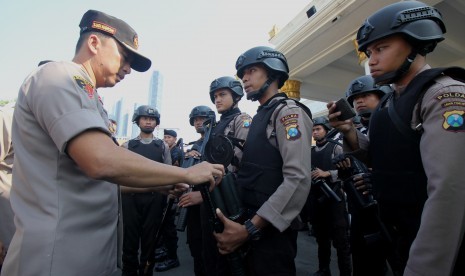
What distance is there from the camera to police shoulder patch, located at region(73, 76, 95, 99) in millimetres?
1154

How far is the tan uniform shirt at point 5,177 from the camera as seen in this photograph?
194cm

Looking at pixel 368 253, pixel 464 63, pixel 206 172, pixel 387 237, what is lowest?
pixel 368 253

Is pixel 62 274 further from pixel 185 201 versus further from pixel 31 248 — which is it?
pixel 185 201

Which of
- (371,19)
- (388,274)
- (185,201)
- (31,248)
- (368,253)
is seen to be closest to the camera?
(31,248)

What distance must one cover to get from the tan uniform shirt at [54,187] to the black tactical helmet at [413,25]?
→ 161cm

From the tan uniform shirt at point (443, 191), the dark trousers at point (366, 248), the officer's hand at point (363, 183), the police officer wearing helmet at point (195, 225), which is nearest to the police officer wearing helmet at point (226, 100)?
the police officer wearing helmet at point (195, 225)

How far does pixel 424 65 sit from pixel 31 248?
216 cm

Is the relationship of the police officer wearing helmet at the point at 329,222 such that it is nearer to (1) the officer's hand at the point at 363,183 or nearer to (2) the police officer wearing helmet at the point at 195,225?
(1) the officer's hand at the point at 363,183

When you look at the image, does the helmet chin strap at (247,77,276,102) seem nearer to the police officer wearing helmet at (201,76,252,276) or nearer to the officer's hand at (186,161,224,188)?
the police officer wearing helmet at (201,76,252,276)

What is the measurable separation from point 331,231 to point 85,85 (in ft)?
12.2

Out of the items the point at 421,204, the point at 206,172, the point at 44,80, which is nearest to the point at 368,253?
the point at 421,204

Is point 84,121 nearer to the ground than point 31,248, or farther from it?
farther from it

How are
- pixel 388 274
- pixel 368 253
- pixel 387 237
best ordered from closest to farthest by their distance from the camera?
pixel 387 237, pixel 368 253, pixel 388 274

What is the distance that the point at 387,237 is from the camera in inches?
71.0
